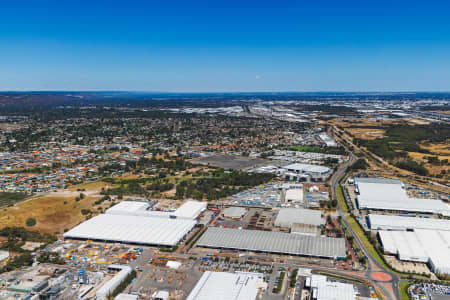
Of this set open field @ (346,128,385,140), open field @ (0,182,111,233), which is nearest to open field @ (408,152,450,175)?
open field @ (346,128,385,140)

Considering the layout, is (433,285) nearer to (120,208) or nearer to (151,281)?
(151,281)

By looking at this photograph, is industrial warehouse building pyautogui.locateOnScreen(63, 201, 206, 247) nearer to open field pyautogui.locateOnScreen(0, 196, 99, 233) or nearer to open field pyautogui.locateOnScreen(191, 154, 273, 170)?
open field pyautogui.locateOnScreen(0, 196, 99, 233)

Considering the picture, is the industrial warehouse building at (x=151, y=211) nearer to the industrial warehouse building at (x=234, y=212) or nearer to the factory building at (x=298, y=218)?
the industrial warehouse building at (x=234, y=212)

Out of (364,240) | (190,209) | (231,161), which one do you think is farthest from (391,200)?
(231,161)

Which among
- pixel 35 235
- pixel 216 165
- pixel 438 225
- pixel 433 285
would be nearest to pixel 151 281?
pixel 35 235

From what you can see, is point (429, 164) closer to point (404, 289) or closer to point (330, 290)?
point (404, 289)

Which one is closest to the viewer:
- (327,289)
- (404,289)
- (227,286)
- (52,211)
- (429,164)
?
(327,289)
